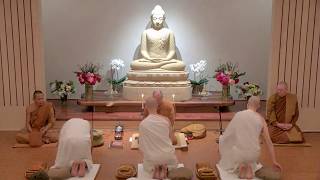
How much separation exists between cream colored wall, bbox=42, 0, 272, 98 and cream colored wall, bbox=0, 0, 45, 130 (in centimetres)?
186

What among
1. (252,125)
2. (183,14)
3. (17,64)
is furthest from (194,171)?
(183,14)

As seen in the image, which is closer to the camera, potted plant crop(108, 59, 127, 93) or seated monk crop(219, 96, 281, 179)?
seated monk crop(219, 96, 281, 179)

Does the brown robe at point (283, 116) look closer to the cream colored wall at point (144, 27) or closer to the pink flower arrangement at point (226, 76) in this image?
the pink flower arrangement at point (226, 76)

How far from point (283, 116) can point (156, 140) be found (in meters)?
2.52

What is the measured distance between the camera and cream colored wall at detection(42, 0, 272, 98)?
8.34 m

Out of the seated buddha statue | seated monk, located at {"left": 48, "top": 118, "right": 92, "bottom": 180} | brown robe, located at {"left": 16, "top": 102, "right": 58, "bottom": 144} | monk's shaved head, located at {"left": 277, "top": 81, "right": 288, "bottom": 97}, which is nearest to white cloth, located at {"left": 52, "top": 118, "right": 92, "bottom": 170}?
seated monk, located at {"left": 48, "top": 118, "right": 92, "bottom": 180}

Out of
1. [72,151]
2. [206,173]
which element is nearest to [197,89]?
[206,173]

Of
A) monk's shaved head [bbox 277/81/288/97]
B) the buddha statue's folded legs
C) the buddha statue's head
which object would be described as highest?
the buddha statue's head

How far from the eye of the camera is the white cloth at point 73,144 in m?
4.47

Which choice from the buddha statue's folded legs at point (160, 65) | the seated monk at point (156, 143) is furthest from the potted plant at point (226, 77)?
the seated monk at point (156, 143)

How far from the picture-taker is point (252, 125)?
446 cm

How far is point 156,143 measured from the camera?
4.52m

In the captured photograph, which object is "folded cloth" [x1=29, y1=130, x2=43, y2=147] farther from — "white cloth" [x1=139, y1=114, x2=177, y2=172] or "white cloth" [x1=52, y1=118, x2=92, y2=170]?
"white cloth" [x1=139, y1=114, x2=177, y2=172]

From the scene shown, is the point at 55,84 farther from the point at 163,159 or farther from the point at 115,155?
the point at 163,159
